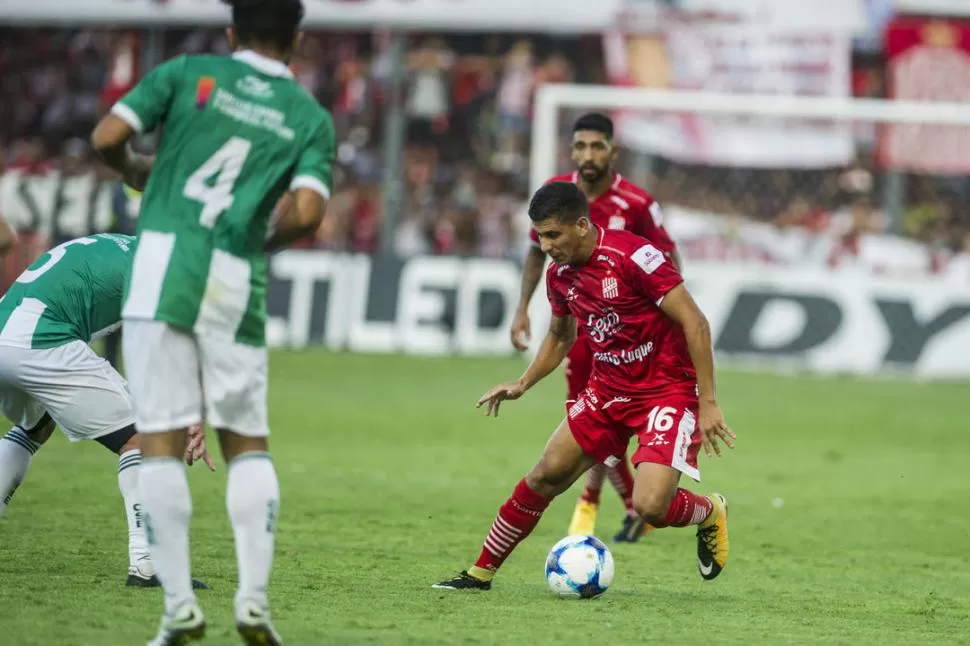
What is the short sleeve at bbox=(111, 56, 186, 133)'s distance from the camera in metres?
5.44

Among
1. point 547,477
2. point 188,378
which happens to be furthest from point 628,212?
point 188,378

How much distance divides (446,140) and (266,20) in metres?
20.2

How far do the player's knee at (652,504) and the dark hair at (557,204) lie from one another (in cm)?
133

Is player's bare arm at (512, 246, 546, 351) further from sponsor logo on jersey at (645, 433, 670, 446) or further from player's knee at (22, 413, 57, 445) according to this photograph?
player's knee at (22, 413, 57, 445)

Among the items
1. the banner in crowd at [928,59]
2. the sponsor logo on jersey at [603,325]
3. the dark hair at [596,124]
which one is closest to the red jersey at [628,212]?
the dark hair at [596,124]

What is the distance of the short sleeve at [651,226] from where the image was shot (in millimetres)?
9500

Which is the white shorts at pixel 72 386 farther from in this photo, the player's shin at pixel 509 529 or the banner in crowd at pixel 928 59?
the banner in crowd at pixel 928 59

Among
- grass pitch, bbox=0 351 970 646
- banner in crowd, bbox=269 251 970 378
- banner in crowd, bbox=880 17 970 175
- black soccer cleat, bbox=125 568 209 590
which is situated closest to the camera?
grass pitch, bbox=0 351 970 646

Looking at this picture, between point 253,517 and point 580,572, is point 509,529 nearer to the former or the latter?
point 580,572

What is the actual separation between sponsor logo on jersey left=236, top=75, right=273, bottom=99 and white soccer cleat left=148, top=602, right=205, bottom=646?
6.04 feet

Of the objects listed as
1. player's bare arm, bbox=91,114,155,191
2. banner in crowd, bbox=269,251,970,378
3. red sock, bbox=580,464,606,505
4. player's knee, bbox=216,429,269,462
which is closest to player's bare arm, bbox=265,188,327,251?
player's bare arm, bbox=91,114,155,191

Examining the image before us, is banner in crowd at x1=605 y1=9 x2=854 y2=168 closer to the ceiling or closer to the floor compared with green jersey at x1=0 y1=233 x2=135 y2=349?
closer to the ceiling

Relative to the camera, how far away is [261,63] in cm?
567

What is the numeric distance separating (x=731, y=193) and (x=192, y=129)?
1749 centimetres
